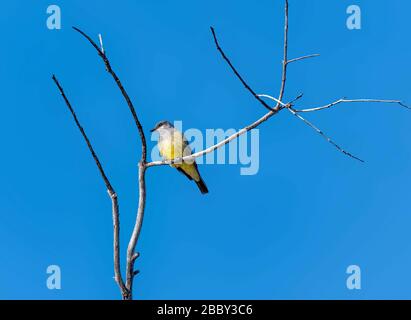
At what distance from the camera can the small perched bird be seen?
10.4m

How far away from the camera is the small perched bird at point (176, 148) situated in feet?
34.1

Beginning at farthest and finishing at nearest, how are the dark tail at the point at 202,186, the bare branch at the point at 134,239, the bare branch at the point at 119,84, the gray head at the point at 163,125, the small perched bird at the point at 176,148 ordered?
1. the dark tail at the point at 202,186
2. the gray head at the point at 163,125
3. the small perched bird at the point at 176,148
4. the bare branch at the point at 134,239
5. the bare branch at the point at 119,84

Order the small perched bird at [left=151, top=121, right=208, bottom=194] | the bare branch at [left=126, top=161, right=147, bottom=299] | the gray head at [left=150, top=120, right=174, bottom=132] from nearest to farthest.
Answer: the bare branch at [left=126, top=161, right=147, bottom=299]
the small perched bird at [left=151, top=121, right=208, bottom=194]
the gray head at [left=150, top=120, right=174, bottom=132]

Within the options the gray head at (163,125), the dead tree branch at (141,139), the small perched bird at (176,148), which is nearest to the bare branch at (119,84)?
the dead tree branch at (141,139)

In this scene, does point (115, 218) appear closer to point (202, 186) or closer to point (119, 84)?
point (119, 84)

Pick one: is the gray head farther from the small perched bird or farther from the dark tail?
the dark tail

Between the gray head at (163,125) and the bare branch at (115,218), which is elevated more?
the gray head at (163,125)

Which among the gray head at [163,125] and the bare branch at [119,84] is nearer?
the bare branch at [119,84]

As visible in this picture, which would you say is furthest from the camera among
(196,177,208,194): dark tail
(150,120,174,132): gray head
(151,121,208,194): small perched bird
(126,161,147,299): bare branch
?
(196,177,208,194): dark tail

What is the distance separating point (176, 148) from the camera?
10.4 metres

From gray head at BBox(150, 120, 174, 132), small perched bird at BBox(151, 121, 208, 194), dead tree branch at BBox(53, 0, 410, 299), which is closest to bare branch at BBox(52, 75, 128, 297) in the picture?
dead tree branch at BBox(53, 0, 410, 299)

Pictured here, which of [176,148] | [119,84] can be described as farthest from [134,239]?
[176,148]

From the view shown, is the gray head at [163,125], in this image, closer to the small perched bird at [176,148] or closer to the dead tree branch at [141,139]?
the small perched bird at [176,148]
